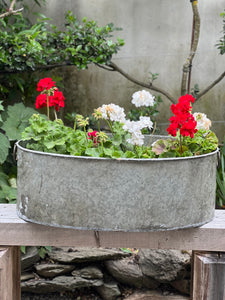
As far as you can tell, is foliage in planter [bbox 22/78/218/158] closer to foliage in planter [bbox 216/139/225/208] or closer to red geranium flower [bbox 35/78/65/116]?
red geranium flower [bbox 35/78/65/116]

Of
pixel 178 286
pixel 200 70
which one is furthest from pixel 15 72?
pixel 178 286

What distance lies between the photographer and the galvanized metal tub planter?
3.58 feet

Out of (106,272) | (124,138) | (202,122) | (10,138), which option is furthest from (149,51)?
(124,138)

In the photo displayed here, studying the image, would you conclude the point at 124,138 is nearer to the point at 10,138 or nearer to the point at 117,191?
the point at 117,191

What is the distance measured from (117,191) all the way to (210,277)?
39 cm

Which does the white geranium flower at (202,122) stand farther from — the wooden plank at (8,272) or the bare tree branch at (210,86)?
the bare tree branch at (210,86)

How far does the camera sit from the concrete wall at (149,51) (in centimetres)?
327

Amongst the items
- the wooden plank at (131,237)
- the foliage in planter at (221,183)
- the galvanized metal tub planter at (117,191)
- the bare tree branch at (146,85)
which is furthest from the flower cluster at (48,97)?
the bare tree branch at (146,85)

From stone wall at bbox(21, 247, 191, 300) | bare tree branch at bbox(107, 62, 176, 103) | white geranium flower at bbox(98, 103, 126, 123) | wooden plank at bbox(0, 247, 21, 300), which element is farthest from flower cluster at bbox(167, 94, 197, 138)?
bare tree branch at bbox(107, 62, 176, 103)

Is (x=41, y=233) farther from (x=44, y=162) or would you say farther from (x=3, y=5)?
(x=3, y=5)

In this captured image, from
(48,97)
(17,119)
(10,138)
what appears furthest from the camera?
(17,119)

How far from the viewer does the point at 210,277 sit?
48.6 inches

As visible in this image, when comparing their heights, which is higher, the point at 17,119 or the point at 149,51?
the point at 149,51

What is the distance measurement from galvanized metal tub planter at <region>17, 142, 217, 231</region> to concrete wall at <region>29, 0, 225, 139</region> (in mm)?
2234
